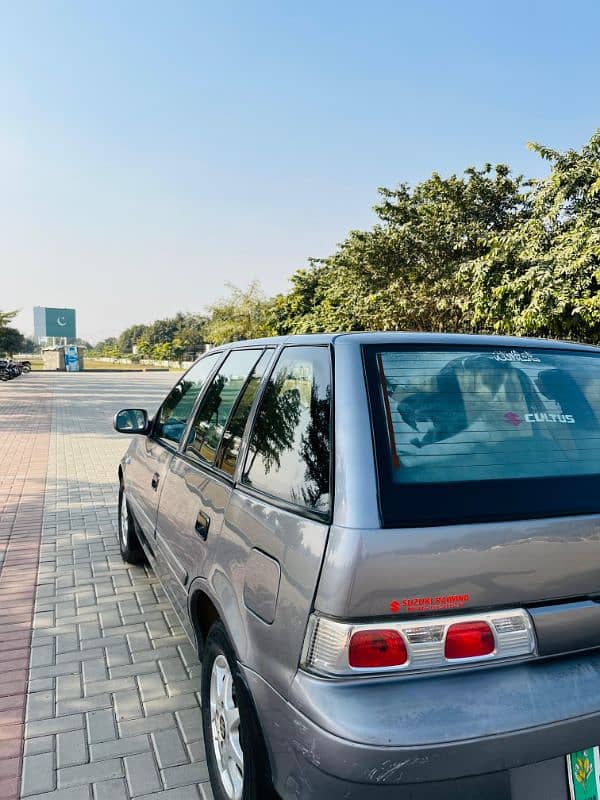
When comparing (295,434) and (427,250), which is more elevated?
(427,250)

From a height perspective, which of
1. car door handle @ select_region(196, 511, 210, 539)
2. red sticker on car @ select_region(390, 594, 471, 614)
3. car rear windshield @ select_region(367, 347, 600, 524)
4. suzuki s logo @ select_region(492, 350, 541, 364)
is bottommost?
car door handle @ select_region(196, 511, 210, 539)

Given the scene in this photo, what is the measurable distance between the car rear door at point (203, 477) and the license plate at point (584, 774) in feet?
4.29

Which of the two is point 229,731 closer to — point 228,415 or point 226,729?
point 226,729

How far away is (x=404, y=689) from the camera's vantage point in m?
1.50

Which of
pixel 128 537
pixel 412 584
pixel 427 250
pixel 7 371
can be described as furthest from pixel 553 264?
pixel 7 371

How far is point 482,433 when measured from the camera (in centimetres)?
189

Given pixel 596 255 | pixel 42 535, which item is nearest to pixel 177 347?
pixel 596 255

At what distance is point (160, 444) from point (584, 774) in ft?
8.91

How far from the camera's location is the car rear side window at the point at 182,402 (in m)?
3.34

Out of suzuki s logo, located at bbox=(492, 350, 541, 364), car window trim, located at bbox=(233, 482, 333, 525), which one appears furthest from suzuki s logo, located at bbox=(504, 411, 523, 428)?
car window trim, located at bbox=(233, 482, 333, 525)

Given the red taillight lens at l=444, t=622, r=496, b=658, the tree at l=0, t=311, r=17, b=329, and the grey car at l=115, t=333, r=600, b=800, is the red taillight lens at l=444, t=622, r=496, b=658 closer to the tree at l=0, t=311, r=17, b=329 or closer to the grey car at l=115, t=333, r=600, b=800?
the grey car at l=115, t=333, r=600, b=800

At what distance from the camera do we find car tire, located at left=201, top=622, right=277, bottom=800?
1.78 m

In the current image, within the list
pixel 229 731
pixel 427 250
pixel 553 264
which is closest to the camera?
pixel 229 731

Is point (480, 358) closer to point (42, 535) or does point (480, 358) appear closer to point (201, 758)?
point (201, 758)
